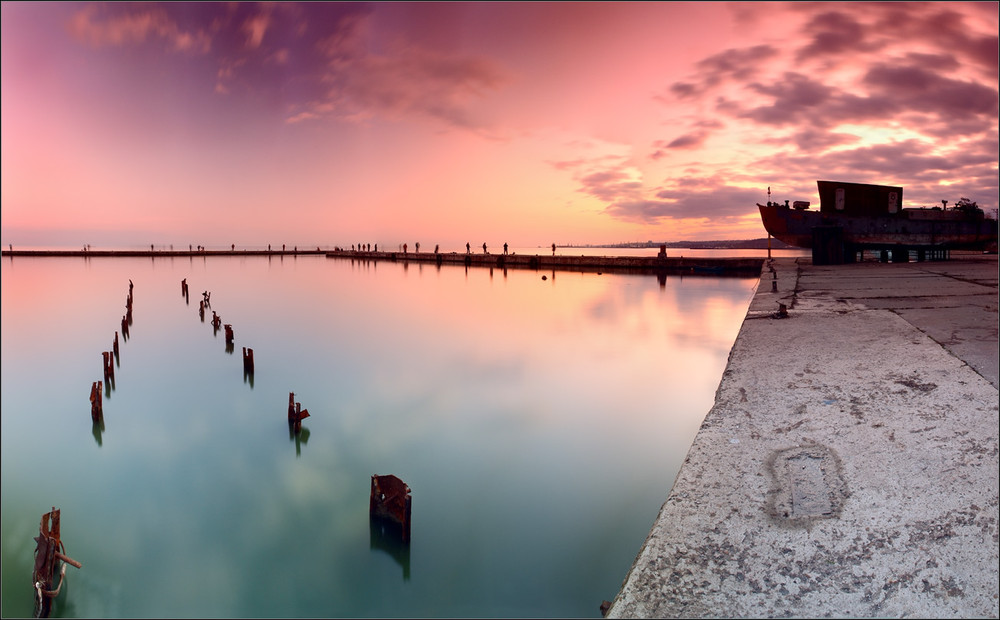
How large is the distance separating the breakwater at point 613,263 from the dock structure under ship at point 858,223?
11.6 meters

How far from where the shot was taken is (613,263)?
143ft

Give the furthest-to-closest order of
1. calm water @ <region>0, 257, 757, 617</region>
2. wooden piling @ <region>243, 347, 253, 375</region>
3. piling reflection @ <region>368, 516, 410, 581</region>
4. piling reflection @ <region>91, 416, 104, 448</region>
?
wooden piling @ <region>243, 347, 253, 375</region> → piling reflection @ <region>91, 416, 104, 448</region> → piling reflection @ <region>368, 516, 410, 581</region> → calm water @ <region>0, 257, 757, 617</region>

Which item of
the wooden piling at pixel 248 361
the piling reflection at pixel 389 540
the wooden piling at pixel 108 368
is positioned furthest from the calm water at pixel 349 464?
the wooden piling at pixel 108 368

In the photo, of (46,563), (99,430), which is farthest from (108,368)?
(46,563)

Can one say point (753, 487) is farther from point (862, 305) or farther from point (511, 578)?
point (862, 305)

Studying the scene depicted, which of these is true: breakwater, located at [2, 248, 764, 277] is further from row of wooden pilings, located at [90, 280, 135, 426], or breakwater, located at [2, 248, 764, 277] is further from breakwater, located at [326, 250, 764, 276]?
row of wooden pilings, located at [90, 280, 135, 426]

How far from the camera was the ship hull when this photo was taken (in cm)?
2362

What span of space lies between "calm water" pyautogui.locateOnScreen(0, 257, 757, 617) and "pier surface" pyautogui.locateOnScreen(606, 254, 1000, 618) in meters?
1.74

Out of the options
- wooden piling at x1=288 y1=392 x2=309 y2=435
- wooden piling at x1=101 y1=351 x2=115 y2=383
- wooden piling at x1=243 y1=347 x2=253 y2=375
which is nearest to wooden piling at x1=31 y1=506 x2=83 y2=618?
wooden piling at x1=288 y1=392 x2=309 y2=435

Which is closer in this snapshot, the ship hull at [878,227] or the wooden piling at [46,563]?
the wooden piling at [46,563]

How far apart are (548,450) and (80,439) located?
25.0ft

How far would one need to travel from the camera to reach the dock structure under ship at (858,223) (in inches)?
897

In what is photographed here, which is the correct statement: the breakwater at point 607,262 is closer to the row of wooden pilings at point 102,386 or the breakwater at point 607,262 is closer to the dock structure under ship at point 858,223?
the dock structure under ship at point 858,223

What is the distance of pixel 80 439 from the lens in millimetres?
8703
